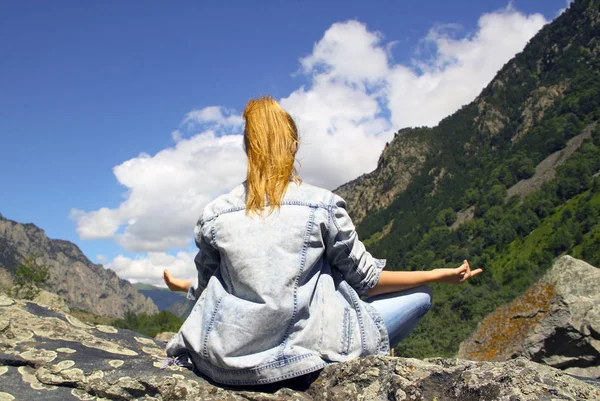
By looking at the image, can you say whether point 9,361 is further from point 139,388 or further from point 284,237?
point 284,237

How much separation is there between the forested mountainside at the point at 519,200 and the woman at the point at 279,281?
170 ft

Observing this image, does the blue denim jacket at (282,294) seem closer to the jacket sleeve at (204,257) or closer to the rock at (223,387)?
the jacket sleeve at (204,257)

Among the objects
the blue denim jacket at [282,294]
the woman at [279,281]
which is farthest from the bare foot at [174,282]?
the blue denim jacket at [282,294]

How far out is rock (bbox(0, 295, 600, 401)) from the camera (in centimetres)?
270

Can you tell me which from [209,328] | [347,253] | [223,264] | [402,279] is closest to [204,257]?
[223,264]

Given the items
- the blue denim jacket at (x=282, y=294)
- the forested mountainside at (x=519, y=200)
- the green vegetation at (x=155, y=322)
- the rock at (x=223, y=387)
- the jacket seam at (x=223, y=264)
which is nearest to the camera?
the rock at (x=223, y=387)

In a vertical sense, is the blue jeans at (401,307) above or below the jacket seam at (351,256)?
below

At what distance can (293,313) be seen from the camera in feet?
10.4

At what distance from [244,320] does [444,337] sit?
208 ft

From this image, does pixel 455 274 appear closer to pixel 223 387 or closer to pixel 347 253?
pixel 347 253

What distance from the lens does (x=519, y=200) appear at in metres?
137

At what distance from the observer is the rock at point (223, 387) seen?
2.70 meters

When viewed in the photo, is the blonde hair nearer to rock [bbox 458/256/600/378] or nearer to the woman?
the woman

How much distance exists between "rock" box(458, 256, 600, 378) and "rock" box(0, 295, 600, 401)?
592 cm
